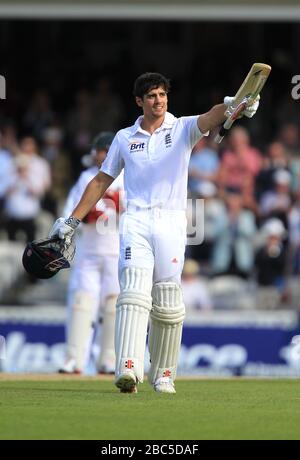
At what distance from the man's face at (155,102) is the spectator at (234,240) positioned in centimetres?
824

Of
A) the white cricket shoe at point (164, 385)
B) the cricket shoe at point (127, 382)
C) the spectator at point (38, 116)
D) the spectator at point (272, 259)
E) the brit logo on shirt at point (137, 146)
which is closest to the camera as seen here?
the cricket shoe at point (127, 382)

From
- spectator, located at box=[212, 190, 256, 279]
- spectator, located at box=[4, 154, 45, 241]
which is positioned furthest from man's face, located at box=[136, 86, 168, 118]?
spectator, located at box=[4, 154, 45, 241]

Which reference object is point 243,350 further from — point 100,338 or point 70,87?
point 70,87

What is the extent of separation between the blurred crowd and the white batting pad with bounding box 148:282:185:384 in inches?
295

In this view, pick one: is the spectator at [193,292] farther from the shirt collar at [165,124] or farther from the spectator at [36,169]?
the shirt collar at [165,124]

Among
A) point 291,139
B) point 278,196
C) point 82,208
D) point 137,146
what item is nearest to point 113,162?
point 137,146

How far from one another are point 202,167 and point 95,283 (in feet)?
17.8

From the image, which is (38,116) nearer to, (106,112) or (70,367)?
(106,112)

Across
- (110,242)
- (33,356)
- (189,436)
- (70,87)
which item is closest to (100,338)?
(110,242)

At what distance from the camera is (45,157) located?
60.1 ft

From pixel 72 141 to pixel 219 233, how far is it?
3.33m

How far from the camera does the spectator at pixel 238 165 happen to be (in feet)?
56.9

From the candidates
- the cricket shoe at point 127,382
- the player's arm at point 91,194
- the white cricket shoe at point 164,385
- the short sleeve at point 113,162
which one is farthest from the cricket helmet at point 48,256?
the white cricket shoe at point 164,385

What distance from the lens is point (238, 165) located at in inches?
687
